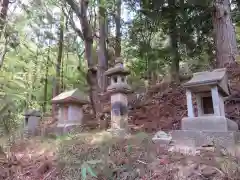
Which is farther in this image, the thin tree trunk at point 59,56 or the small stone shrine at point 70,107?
the thin tree trunk at point 59,56

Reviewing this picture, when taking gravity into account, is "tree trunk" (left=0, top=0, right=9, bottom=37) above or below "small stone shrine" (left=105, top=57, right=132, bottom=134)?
above

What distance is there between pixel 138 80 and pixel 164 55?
8.61 feet

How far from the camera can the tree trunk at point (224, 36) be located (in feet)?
25.1

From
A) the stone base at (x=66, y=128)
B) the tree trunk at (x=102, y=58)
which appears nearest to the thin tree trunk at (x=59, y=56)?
the tree trunk at (x=102, y=58)

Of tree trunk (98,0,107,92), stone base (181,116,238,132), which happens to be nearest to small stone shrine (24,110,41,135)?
tree trunk (98,0,107,92)

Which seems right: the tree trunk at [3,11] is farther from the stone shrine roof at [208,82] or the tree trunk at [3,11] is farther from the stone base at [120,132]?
the stone shrine roof at [208,82]

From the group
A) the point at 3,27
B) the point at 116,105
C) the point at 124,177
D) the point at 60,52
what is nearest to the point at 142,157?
the point at 124,177

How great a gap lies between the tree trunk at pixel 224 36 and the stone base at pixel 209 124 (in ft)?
13.7

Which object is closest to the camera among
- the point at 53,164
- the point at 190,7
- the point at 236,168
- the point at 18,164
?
the point at 236,168

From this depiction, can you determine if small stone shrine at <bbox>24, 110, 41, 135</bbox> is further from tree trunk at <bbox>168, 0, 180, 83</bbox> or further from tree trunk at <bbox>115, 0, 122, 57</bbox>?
tree trunk at <bbox>115, 0, 122, 57</bbox>

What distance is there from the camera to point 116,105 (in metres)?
5.55

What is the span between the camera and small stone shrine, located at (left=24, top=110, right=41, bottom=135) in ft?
22.1

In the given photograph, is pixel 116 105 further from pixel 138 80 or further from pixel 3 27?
pixel 138 80

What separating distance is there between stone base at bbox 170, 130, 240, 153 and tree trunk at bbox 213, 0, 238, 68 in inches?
178
